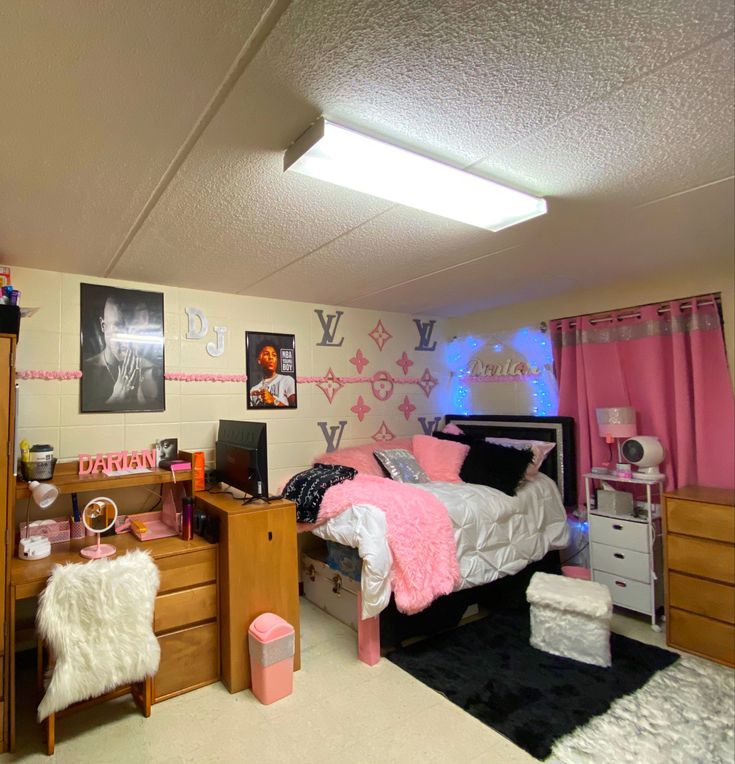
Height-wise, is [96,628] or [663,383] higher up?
[663,383]

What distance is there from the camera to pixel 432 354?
462cm

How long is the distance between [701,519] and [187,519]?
2.89 m

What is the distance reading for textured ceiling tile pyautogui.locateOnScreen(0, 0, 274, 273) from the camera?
0.98 metres

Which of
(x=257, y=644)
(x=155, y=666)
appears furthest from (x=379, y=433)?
(x=155, y=666)

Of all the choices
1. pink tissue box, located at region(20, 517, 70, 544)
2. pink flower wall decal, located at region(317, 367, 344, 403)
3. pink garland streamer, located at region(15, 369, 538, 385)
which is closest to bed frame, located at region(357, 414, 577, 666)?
pink garland streamer, located at region(15, 369, 538, 385)

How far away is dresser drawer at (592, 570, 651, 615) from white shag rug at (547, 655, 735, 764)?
0.57m

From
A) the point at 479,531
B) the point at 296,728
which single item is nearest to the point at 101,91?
the point at 296,728

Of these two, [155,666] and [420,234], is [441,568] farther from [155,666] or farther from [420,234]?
[420,234]

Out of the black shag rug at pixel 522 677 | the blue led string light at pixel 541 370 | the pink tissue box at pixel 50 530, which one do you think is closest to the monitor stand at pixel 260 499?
the pink tissue box at pixel 50 530

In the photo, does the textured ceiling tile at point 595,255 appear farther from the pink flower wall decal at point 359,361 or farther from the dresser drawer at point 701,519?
the dresser drawer at point 701,519

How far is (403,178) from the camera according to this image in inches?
65.5

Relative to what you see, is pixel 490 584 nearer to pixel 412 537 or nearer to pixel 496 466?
pixel 496 466

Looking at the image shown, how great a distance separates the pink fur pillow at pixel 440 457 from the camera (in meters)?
3.67

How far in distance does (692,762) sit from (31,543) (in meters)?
3.05
